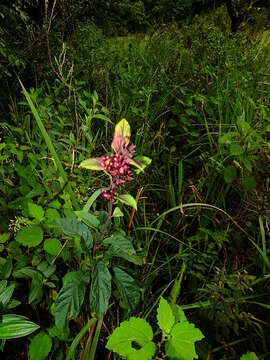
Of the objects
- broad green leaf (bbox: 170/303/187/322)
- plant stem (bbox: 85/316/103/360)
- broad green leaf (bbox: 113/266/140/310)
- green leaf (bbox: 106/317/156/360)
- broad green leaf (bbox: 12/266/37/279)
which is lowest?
broad green leaf (bbox: 170/303/187/322)

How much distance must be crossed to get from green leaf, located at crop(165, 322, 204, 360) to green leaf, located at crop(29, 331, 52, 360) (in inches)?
13.9

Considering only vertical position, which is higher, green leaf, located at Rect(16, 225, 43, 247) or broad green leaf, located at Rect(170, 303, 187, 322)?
green leaf, located at Rect(16, 225, 43, 247)

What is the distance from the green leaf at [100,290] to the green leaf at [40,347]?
217mm

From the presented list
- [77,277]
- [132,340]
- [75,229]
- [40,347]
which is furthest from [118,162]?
[40,347]

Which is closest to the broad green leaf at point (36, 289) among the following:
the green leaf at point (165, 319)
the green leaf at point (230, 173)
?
the green leaf at point (165, 319)

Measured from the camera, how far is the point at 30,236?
2.96 feet

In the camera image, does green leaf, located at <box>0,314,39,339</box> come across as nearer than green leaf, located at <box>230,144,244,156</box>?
Yes

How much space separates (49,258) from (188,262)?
0.60 metres

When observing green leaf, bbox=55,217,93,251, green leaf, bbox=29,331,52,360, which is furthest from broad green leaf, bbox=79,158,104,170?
green leaf, bbox=29,331,52,360

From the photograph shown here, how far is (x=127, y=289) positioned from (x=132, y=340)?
0.41 ft

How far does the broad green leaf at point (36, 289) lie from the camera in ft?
2.82

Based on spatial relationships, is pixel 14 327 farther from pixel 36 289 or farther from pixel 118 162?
pixel 118 162

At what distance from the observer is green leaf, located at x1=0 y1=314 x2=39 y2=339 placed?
72 cm

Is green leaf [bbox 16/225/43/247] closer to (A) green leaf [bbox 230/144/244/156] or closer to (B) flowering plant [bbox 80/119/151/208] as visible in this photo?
(B) flowering plant [bbox 80/119/151/208]
